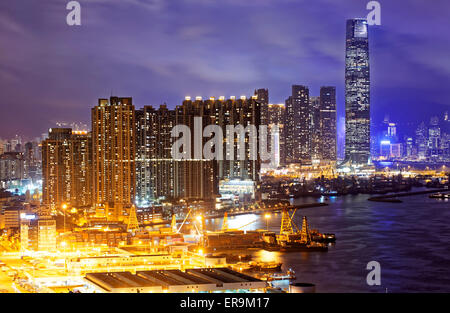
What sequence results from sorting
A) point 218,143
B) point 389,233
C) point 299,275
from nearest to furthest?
point 299,275 < point 389,233 < point 218,143

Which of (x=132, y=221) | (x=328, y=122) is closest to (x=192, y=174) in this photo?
(x=132, y=221)

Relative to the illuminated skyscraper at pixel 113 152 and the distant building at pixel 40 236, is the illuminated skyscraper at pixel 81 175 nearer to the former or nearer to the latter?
the illuminated skyscraper at pixel 113 152

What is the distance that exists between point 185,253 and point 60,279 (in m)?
2.93

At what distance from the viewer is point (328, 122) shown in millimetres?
37750

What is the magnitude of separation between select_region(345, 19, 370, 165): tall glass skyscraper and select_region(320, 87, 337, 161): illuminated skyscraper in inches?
42.7

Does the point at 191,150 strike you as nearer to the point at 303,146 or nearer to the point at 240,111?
the point at 240,111

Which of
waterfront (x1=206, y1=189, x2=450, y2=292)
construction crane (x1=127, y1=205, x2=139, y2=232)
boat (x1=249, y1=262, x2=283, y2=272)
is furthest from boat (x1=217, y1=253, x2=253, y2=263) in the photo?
construction crane (x1=127, y1=205, x2=139, y2=232)

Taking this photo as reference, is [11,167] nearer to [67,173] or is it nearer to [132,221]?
[67,173]

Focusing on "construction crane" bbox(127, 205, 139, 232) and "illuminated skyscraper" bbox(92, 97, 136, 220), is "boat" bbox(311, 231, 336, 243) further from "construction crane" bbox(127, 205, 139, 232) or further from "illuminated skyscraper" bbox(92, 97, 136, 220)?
"illuminated skyscraper" bbox(92, 97, 136, 220)

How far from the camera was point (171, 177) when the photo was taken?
17562 millimetres

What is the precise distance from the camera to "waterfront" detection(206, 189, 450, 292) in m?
7.46

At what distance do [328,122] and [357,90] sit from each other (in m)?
3.17

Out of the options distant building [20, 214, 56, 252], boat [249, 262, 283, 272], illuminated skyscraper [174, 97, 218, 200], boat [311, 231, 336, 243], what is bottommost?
boat [249, 262, 283, 272]
